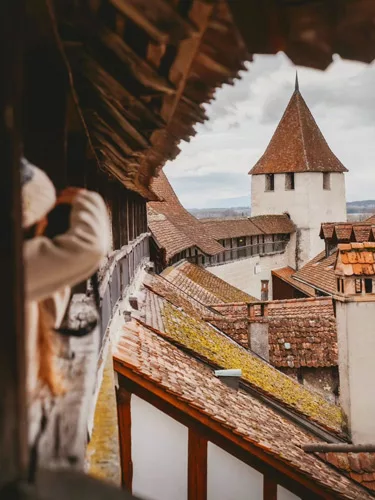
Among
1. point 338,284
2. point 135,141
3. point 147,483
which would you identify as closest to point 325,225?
point 338,284

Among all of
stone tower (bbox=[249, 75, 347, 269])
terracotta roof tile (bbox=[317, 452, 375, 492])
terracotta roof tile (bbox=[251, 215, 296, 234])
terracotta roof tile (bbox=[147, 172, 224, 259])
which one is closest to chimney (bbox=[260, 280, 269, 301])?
terracotta roof tile (bbox=[251, 215, 296, 234])

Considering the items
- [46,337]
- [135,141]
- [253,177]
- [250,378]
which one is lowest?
[250,378]

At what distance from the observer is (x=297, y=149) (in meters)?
34.9

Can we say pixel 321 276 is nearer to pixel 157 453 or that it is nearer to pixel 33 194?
pixel 157 453

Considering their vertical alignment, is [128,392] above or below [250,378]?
above

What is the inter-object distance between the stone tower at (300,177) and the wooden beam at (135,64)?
33219 mm

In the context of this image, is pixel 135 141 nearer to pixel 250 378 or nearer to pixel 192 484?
pixel 192 484

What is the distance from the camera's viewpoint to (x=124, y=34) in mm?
1660

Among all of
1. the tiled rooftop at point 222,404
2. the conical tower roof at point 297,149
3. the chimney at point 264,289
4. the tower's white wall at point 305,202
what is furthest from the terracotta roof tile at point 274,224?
the tiled rooftop at point 222,404

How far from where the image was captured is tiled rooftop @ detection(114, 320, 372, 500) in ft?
16.1

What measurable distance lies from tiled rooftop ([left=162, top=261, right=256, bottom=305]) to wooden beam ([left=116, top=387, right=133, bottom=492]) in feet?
26.7

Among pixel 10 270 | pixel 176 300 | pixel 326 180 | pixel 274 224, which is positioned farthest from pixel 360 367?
pixel 326 180

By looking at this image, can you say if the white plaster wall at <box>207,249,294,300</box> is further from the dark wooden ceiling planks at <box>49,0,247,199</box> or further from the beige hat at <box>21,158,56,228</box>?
the beige hat at <box>21,158,56,228</box>

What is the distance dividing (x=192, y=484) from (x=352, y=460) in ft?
5.79
